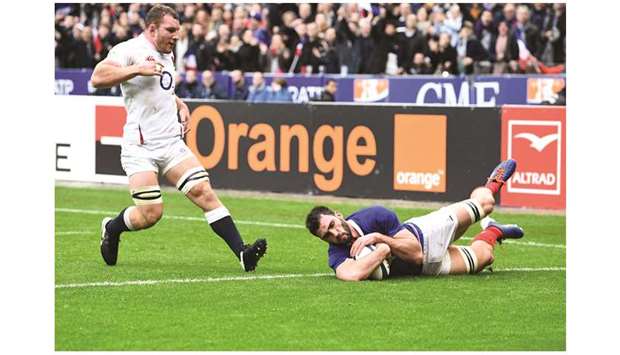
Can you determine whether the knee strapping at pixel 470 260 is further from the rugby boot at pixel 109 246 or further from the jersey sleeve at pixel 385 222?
the rugby boot at pixel 109 246

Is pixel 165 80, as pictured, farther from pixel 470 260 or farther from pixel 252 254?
pixel 470 260

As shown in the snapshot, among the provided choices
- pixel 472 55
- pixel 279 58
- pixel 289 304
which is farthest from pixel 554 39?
pixel 289 304

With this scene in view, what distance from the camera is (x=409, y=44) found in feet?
89.8

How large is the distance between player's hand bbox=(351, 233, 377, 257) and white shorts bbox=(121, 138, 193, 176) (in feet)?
6.66

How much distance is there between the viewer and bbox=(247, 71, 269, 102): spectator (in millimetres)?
26250

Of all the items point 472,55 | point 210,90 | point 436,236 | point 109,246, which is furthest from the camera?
point 472,55

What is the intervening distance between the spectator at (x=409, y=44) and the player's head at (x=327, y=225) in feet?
49.9

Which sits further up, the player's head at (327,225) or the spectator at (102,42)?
the spectator at (102,42)

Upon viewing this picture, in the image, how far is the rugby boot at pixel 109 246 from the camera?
537 inches

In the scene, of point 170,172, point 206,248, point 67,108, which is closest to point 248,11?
point 67,108

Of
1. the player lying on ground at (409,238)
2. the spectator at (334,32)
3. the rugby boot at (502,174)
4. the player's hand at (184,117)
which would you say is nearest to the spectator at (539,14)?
the spectator at (334,32)

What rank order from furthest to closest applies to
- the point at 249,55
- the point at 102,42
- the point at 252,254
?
the point at 102,42, the point at 249,55, the point at 252,254

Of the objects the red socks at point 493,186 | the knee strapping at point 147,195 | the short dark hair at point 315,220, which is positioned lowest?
the short dark hair at point 315,220

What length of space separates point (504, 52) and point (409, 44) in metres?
1.90
